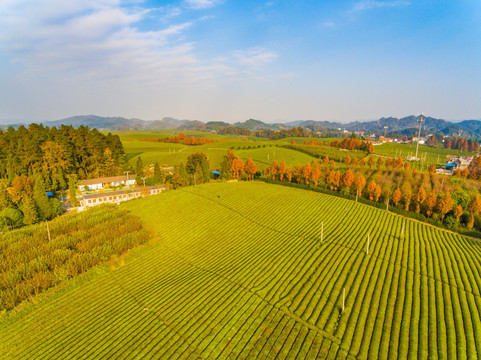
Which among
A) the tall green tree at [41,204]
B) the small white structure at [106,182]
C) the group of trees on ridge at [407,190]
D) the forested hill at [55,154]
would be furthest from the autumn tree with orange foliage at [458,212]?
the forested hill at [55,154]

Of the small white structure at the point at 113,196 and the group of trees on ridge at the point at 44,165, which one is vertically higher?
the group of trees on ridge at the point at 44,165

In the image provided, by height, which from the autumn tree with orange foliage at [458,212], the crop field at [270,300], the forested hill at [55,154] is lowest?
the crop field at [270,300]

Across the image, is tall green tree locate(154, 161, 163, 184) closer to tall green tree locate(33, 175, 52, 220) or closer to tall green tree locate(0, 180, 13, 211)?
tall green tree locate(33, 175, 52, 220)

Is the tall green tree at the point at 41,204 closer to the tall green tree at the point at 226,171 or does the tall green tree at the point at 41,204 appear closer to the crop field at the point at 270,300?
the crop field at the point at 270,300

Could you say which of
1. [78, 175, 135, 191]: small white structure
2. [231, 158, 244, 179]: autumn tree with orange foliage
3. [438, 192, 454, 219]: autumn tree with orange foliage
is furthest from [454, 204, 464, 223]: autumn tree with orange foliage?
[78, 175, 135, 191]: small white structure

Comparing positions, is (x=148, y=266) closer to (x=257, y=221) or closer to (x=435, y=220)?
(x=257, y=221)

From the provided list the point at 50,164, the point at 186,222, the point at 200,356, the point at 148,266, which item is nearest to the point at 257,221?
the point at 186,222

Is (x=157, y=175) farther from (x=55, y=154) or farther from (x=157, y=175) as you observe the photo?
(x=55, y=154)
